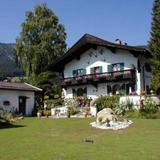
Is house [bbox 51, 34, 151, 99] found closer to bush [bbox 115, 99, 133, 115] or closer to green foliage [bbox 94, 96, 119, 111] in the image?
green foliage [bbox 94, 96, 119, 111]

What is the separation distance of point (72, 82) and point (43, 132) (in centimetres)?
2501

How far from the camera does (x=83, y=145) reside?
16141 mm

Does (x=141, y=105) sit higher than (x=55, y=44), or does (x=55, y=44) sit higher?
(x=55, y=44)

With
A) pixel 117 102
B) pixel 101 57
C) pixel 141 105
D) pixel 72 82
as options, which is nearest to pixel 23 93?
pixel 72 82

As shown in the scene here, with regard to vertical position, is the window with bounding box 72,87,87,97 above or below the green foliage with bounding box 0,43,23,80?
below

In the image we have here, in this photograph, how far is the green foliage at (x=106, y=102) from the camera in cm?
3631

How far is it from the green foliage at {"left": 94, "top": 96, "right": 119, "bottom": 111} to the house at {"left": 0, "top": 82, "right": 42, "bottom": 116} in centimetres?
1034

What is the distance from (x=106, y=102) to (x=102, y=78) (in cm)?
724

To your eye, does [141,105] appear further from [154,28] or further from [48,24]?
[48,24]

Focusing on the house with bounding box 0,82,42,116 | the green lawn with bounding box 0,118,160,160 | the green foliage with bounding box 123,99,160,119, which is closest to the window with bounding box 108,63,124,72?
the house with bounding box 0,82,42,116

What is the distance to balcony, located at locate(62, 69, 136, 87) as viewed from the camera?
42044 millimetres

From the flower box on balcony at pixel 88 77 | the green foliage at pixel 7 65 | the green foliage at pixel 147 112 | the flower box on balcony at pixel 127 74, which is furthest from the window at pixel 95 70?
the green foliage at pixel 7 65

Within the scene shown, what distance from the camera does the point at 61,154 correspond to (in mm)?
13773

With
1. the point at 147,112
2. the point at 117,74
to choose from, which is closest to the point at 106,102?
the point at 147,112
